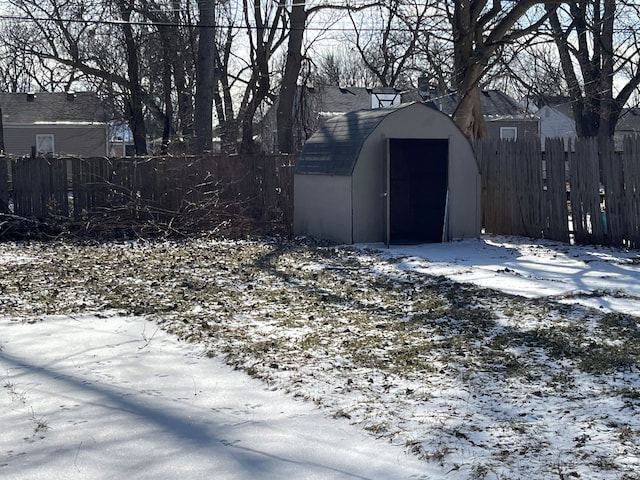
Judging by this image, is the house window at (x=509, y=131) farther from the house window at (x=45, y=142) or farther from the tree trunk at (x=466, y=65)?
the tree trunk at (x=466, y=65)

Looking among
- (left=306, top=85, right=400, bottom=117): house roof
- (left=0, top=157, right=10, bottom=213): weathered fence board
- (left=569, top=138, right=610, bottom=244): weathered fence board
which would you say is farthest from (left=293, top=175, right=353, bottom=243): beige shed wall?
(left=306, top=85, right=400, bottom=117): house roof

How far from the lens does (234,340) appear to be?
8016mm

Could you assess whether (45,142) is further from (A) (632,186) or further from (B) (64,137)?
(A) (632,186)

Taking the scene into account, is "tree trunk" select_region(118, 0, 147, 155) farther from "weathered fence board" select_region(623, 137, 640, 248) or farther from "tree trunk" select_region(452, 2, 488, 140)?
"weathered fence board" select_region(623, 137, 640, 248)

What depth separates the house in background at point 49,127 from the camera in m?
48.1

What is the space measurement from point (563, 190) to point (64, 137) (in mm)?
38614

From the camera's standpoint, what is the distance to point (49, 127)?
48406mm

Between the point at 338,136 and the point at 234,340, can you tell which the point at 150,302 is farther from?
the point at 338,136

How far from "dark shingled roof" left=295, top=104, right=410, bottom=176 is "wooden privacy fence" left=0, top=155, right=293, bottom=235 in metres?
2.10

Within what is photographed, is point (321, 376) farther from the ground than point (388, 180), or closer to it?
closer to it

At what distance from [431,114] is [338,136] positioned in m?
1.84

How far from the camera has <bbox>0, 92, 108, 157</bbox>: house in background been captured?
4806 cm

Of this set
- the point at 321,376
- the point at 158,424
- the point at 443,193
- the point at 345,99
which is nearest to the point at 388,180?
the point at 443,193

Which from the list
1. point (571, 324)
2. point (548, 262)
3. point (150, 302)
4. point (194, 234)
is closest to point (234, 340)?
point (150, 302)
